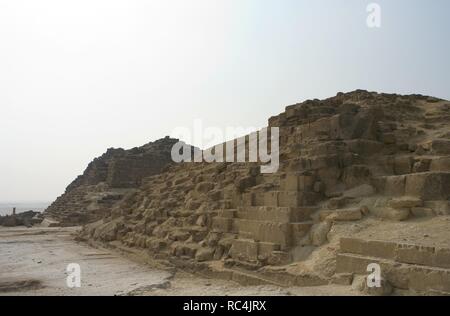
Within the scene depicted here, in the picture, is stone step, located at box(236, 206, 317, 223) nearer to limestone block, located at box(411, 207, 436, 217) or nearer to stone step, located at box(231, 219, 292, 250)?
stone step, located at box(231, 219, 292, 250)

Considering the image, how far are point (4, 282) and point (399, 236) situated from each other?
7660 mm

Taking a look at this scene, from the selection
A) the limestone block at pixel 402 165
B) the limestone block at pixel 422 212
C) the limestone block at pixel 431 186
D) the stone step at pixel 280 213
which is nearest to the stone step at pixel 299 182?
the stone step at pixel 280 213

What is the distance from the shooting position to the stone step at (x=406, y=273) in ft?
16.4

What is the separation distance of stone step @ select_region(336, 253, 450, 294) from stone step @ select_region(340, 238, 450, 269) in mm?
78

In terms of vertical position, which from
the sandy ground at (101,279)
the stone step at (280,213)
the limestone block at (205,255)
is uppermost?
the stone step at (280,213)

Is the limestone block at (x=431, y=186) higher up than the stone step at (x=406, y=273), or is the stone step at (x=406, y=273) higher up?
the limestone block at (x=431, y=186)

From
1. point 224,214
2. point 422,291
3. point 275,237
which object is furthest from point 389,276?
point 224,214

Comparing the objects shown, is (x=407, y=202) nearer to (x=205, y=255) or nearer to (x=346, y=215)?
(x=346, y=215)

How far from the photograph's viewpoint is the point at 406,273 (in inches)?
211

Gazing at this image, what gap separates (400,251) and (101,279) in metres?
6.07

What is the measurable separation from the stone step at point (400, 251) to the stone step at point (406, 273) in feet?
0.25

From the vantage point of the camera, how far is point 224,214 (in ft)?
32.7

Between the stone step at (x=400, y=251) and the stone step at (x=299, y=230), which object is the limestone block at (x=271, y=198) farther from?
the stone step at (x=400, y=251)
